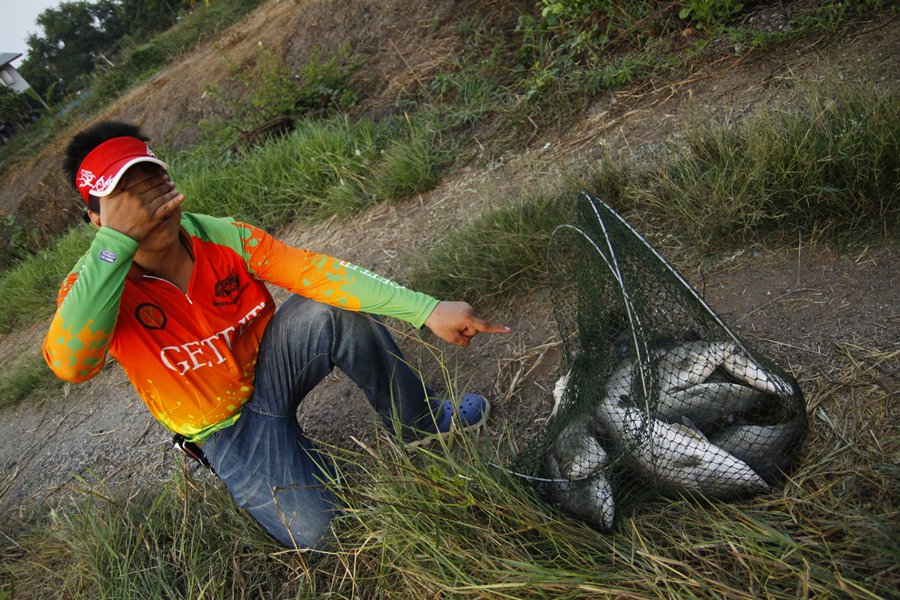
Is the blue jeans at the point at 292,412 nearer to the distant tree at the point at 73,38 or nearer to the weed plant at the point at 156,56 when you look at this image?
the weed plant at the point at 156,56

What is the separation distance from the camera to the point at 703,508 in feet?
6.45

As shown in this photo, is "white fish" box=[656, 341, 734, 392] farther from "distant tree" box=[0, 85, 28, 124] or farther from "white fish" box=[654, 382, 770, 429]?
"distant tree" box=[0, 85, 28, 124]

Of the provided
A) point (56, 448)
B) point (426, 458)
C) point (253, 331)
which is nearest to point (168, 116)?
point (56, 448)

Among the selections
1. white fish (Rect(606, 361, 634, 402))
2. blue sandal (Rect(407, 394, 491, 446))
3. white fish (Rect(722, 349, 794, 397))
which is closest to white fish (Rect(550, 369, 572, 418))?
white fish (Rect(606, 361, 634, 402))

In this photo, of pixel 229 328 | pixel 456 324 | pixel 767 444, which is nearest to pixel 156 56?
pixel 229 328

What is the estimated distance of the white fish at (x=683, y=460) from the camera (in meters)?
1.93

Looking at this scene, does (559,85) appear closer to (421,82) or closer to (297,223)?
(421,82)

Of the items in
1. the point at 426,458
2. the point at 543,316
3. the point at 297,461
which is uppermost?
the point at 297,461

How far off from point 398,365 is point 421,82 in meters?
3.61

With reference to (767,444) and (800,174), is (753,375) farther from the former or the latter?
(800,174)

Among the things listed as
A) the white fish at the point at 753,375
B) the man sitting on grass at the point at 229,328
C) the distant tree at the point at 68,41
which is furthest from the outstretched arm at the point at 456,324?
the distant tree at the point at 68,41

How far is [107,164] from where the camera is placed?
2.08 m

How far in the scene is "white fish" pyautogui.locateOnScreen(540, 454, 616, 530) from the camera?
2.03 m

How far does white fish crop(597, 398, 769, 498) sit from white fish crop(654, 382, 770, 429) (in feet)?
0.28
